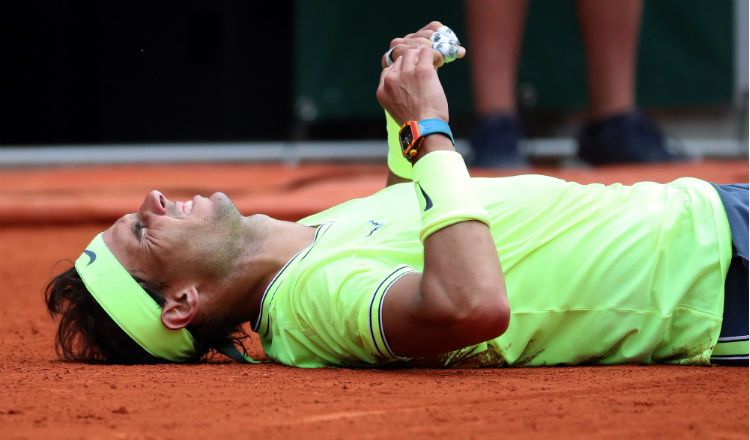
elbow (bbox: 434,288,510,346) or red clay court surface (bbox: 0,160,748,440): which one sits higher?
elbow (bbox: 434,288,510,346)

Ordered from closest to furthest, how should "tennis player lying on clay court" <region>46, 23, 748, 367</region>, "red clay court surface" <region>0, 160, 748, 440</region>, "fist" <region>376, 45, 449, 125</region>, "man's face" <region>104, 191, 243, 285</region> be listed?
"red clay court surface" <region>0, 160, 748, 440</region>
"tennis player lying on clay court" <region>46, 23, 748, 367</region>
"fist" <region>376, 45, 449, 125</region>
"man's face" <region>104, 191, 243, 285</region>

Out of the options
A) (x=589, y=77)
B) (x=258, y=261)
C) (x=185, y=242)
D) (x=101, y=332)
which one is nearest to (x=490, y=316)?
(x=258, y=261)

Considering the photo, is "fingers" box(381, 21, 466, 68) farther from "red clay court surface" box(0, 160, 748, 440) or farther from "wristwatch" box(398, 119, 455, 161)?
"red clay court surface" box(0, 160, 748, 440)

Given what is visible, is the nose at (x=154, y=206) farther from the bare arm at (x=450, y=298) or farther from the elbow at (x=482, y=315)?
the elbow at (x=482, y=315)

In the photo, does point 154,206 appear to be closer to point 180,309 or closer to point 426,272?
point 180,309

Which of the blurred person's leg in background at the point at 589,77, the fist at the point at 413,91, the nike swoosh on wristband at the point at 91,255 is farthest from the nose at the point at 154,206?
the blurred person's leg in background at the point at 589,77

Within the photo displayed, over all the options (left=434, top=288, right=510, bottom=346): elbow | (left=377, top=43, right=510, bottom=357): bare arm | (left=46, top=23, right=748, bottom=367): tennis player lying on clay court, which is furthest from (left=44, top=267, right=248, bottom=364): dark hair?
(left=434, top=288, right=510, bottom=346): elbow

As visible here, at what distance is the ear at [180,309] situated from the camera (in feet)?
7.21

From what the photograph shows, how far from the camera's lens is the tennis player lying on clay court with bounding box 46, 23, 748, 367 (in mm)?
1932

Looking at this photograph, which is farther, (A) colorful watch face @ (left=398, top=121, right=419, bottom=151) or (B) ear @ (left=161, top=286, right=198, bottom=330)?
(B) ear @ (left=161, top=286, right=198, bottom=330)

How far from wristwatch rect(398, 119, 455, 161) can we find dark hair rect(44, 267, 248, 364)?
555mm

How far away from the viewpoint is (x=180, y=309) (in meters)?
2.21

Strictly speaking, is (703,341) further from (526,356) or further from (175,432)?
(175,432)

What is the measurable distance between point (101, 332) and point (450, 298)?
2.65ft
